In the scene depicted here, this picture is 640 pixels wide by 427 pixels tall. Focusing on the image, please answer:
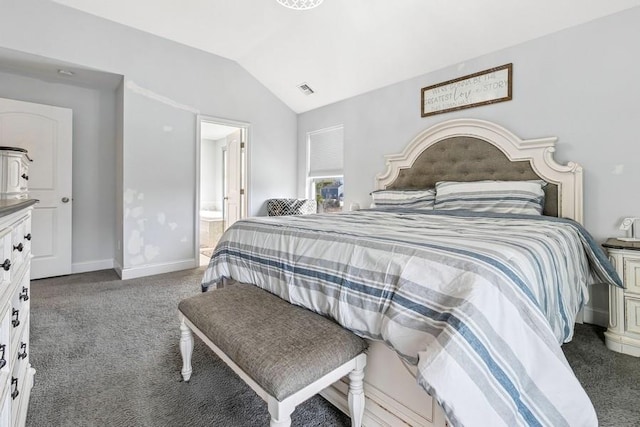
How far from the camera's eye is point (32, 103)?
133 inches

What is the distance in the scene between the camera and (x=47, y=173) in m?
3.49

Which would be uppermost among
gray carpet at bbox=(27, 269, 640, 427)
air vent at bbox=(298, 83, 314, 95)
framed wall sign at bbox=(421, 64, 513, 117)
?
air vent at bbox=(298, 83, 314, 95)

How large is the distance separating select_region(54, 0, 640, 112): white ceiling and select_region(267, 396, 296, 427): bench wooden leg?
3.14m

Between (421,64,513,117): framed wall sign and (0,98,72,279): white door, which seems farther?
(0,98,72,279): white door

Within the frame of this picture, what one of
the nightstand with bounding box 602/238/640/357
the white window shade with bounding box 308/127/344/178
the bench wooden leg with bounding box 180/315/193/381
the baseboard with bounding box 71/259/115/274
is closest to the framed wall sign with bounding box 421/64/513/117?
the white window shade with bounding box 308/127/344/178

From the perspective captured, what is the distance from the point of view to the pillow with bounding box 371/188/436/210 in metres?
2.96

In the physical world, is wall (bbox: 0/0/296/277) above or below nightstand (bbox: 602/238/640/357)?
above

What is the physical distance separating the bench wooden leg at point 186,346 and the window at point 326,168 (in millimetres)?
3071

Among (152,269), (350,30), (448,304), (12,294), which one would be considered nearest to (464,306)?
(448,304)

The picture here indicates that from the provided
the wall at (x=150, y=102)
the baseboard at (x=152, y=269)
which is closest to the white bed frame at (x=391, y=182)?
the wall at (x=150, y=102)

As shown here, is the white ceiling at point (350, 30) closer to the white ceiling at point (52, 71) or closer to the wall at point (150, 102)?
the wall at point (150, 102)

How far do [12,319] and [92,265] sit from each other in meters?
3.41

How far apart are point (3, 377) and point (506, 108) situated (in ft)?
11.5

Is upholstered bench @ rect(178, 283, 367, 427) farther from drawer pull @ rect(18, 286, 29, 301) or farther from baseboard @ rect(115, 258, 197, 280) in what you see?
baseboard @ rect(115, 258, 197, 280)
